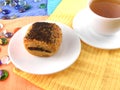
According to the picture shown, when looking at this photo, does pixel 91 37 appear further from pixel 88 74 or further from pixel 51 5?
pixel 51 5

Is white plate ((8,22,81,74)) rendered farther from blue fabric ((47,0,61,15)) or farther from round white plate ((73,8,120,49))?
blue fabric ((47,0,61,15))

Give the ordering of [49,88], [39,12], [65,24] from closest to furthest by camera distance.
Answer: [49,88]
[65,24]
[39,12]

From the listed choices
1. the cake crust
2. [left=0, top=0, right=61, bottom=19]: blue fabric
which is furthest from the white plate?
[left=0, top=0, right=61, bottom=19]: blue fabric

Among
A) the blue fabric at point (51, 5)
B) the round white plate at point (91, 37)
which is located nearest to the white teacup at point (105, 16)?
the round white plate at point (91, 37)

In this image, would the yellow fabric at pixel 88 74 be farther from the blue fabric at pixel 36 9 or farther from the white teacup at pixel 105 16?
the blue fabric at pixel 36 9

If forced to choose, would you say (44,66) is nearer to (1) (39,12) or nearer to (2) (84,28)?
(2) (84,28)

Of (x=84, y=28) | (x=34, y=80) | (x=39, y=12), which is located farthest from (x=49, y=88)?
(x=39, y=12)
